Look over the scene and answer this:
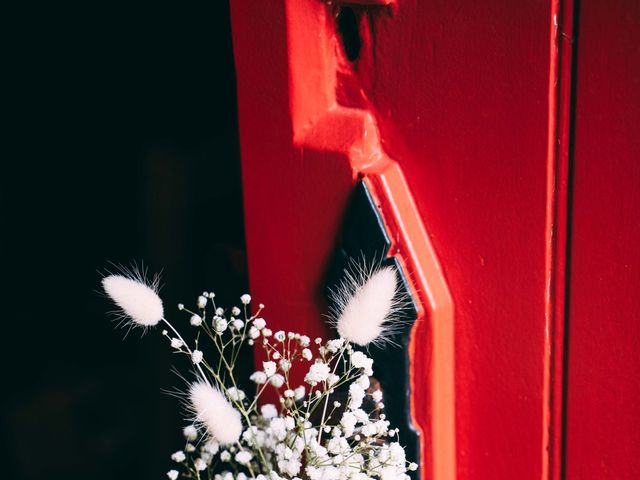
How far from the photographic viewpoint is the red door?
0.91 meters

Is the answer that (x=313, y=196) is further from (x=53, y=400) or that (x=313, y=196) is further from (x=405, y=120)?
(x=53, y=400)

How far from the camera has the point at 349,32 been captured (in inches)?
45.4

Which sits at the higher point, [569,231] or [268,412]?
[569,231]

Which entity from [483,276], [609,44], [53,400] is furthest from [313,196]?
[53,400]

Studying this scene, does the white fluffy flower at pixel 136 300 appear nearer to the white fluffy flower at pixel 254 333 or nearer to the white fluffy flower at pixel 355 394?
the white fluffy flower at pixel 254 333

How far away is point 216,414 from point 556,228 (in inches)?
21.4

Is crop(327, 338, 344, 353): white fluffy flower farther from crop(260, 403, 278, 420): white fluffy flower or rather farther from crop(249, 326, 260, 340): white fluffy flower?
crop(260, 403, 278, 420): white fluffy flower

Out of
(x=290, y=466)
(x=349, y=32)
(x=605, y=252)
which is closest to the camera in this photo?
(x=605, y=252)

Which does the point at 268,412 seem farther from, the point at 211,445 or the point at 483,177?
the point at 483,177

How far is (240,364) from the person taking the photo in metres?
1.83

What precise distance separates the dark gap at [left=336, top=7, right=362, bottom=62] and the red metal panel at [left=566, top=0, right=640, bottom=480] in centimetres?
38

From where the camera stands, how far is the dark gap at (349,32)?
114cm

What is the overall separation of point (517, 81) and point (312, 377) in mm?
503

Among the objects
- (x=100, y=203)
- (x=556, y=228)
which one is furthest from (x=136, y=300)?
(x=100, y=203)
